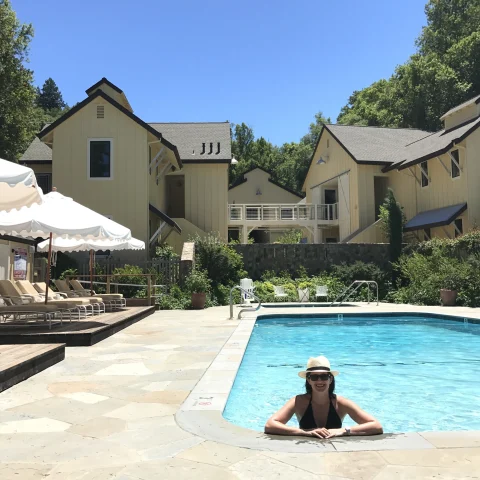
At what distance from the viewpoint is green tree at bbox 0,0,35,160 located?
26719mm

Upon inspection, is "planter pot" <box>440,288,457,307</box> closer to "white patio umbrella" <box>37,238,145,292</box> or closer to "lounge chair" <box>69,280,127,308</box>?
"white patio umbrella" <box>37,238,145,292</box>

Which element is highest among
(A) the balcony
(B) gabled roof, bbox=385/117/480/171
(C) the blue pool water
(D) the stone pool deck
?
(B) gabled roof, bbox=385/117/480/171

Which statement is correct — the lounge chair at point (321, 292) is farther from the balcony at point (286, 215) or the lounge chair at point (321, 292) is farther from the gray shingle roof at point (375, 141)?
the gray shingle roof at point (375, 141)

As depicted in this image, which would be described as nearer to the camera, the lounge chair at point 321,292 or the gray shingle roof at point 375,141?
the lounge chair at point 321,292

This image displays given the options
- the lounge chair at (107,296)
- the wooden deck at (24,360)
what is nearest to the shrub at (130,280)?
the lounge chair at (107,296)

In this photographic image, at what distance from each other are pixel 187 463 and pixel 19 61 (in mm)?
29946

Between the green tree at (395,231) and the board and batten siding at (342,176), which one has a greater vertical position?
the board and batten siding at (342,176)

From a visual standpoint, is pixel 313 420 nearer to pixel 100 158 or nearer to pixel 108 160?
pixel 108 160

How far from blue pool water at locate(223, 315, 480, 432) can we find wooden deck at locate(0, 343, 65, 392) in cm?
240

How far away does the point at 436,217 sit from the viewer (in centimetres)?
2181

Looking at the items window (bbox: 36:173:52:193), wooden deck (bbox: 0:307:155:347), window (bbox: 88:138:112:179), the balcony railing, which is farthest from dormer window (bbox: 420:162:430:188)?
wooden deck (bbox: 0:307:155:347)

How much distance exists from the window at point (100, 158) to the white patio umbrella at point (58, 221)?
34.4 feet

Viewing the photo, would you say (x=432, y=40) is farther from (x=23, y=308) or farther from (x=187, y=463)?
(x=187, y=463)

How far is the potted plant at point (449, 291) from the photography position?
16.1m
